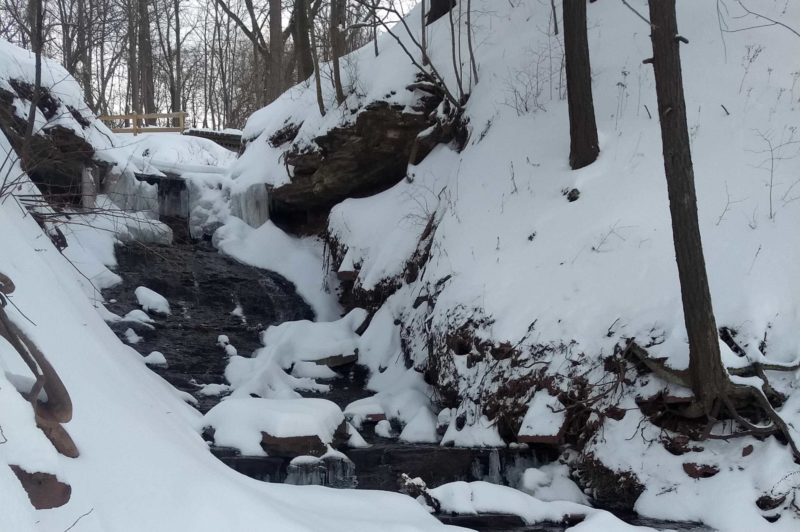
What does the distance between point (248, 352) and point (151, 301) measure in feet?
6.26

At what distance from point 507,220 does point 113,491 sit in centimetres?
612

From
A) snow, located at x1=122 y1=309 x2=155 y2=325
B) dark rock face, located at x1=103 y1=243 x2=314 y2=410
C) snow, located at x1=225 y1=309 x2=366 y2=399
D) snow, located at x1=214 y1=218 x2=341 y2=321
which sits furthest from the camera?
snow, located at x1=214 y1=218 x2=341 y2=321

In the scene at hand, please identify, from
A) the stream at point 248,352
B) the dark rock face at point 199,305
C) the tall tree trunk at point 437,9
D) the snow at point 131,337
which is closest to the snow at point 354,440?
the stream at point 248,352

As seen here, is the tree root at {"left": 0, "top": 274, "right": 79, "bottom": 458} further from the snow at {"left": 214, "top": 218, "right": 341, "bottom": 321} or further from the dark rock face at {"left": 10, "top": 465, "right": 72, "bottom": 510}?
the snow at {"left": 214, "top": 218, "right": 341, "bottom": 321}

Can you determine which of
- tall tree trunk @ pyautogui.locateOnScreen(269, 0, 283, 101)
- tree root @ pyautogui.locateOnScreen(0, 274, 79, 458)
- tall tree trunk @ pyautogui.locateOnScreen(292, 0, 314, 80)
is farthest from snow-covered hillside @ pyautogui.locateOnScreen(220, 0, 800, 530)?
tall tree trunk @ pyautogui.locateOnScreen(269, 0, 283, 101)

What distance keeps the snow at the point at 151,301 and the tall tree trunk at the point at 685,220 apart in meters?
7.96

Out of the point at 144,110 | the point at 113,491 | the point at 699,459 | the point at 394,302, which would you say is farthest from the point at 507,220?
the point at 144,110

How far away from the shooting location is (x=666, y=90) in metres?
5.36

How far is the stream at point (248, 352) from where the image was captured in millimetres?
6199

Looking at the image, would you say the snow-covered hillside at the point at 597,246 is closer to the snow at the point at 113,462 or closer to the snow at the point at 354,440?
the snow at the point at 354,440

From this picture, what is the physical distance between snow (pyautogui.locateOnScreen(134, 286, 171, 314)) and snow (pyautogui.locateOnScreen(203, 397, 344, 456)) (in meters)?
4.45

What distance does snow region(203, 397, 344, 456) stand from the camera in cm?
634

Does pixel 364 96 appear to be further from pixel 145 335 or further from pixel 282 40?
pixel 282 40

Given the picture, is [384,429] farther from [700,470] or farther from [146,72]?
[146,72]
